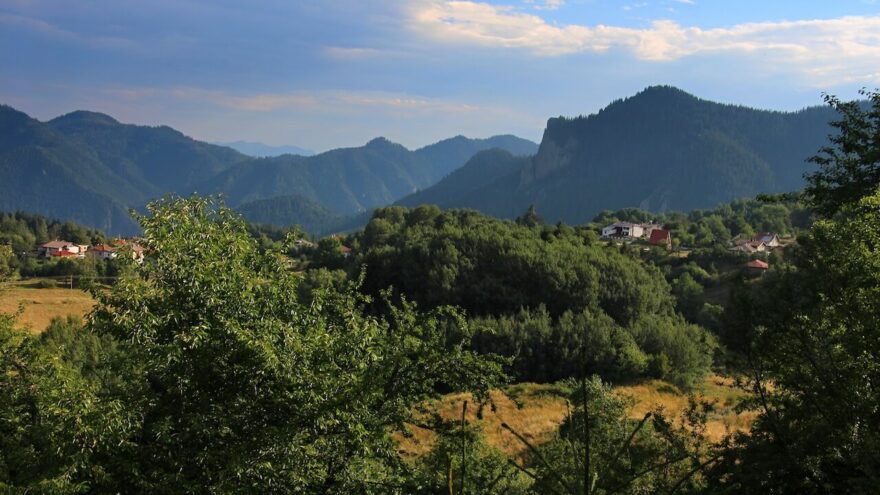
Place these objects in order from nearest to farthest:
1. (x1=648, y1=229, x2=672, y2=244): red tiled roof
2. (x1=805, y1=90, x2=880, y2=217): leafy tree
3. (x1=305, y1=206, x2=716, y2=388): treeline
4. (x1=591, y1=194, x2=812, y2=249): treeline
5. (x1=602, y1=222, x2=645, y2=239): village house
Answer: (x1=805, y1=90, x2=880, y2=217): leafy tree < (x1=305, y1=206, x2=716, y2=388): treeline < (x1=648, y1=229, x2=672, y2=244): red tiled roof < (x1=591, y1=194, x2=812, y2=249): treeline < (x1=602, y1=222, x2=645, y2=239): village house

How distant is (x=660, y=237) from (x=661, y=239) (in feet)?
4.62

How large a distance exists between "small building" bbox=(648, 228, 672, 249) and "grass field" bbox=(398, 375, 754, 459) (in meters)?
65.3

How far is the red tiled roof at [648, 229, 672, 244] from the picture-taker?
4350 inches

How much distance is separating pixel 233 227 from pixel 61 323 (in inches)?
1860

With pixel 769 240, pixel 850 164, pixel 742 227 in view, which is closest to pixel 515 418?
pixel 850 164

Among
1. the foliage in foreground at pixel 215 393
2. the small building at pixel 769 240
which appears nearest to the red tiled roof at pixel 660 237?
the small building at pixel 769 240

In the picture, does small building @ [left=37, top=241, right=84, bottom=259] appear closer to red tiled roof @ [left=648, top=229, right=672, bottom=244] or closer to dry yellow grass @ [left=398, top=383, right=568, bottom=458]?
red tiled roof @ [left=648, top=229, right=672, bottom=244]

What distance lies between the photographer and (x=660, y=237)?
114 meters

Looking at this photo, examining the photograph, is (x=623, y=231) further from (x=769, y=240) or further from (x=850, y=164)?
(x=850, y=164)

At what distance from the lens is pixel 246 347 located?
823cm

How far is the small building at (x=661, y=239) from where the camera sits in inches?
4247

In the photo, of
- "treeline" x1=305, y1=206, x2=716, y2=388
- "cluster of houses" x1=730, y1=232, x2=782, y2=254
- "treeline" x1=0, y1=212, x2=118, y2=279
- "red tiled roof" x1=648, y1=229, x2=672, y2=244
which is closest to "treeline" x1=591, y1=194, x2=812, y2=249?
"red tiled roof" x1=648, y1=229, x2=672, y2=244

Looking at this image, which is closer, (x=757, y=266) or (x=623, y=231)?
(x=757, y=266)

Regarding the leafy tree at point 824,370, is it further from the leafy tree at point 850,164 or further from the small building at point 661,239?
the small building at point 661,239
